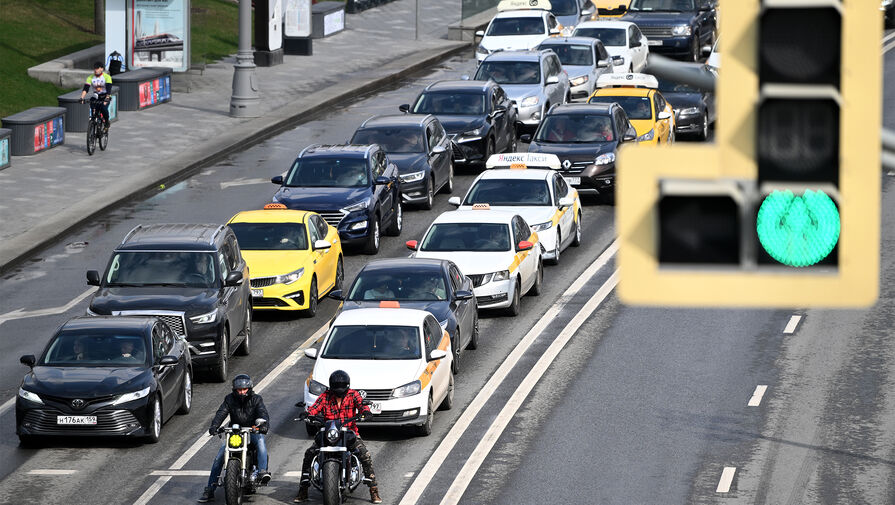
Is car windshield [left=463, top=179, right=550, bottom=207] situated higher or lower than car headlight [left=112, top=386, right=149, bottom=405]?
higher

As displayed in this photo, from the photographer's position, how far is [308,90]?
152ft

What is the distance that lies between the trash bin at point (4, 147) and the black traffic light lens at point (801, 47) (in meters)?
33.2

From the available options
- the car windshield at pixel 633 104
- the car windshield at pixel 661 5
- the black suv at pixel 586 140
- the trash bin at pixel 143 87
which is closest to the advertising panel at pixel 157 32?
the trash bin at pixel 143 87

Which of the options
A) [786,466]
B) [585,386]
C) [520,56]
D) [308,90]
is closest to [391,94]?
[308,90]

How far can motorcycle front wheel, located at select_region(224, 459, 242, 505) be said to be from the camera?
57.3 ft

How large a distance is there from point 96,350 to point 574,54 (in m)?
25.3

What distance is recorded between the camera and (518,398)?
2211 cm

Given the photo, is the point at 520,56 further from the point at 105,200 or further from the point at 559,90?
the point at 105,200

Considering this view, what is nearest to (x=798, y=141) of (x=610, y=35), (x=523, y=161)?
(x=523, y=161)

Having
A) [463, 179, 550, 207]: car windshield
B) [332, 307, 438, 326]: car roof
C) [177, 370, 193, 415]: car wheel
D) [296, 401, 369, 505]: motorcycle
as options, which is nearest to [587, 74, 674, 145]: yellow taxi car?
[463, 179, 550, 207]: car windshield

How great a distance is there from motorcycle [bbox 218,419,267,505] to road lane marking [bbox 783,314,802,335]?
1057 centimetres

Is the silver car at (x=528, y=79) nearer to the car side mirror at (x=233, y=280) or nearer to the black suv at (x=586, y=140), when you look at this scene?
the black suv at (x=586, y=140)

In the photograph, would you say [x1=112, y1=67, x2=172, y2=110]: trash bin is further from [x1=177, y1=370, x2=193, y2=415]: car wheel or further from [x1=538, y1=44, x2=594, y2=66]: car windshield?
[x1=177, y1=370, x2=193, y2=415]: car wheel

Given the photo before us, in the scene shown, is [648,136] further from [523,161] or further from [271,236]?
[271,236]
